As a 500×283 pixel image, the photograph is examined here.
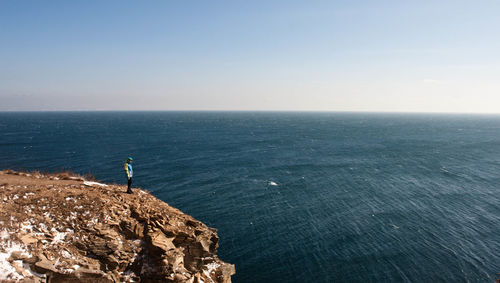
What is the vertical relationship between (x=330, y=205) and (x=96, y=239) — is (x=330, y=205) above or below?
below

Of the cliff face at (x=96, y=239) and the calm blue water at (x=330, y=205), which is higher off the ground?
the cliff face at (x=96, y=239)

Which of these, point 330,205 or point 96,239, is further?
point 330,205

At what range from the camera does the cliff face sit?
14125 mm

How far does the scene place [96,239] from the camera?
16078 mm

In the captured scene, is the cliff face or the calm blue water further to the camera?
the calm blue water

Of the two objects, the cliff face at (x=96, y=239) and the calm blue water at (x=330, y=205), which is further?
the calm blue water at (x=330, y=205)

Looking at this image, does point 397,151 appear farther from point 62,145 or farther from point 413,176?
point 62,145

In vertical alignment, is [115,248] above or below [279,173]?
above

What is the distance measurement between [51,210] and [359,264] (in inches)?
1231

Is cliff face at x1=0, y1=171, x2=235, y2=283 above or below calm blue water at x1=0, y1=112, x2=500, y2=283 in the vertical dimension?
above

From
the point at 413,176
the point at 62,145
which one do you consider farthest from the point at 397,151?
the point at 62,145

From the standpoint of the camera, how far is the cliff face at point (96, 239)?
14.1 metres

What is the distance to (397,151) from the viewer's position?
101250mm

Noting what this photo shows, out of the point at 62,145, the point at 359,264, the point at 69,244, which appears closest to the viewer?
the point at 69,244
